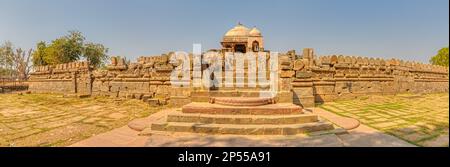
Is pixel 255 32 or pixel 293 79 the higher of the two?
pixel 255 32

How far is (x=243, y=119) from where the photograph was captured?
4234 millimetres

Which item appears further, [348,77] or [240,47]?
[240,47]

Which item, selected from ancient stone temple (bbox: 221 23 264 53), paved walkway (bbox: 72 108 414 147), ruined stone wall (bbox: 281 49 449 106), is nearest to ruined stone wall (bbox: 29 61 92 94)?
paved walkway (bbox: 72 108 414 147)

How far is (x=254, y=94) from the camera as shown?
5859 millimetres

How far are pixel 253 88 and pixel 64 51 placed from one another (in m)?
29.8

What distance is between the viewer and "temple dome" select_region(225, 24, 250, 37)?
2228cm

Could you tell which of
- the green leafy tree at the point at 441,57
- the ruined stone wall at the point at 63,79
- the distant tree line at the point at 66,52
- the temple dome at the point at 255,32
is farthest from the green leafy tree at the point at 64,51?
the green leafy tree at the point at 441,57

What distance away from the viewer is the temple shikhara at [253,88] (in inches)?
165

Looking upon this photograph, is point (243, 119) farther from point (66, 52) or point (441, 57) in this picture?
point (441, 57)

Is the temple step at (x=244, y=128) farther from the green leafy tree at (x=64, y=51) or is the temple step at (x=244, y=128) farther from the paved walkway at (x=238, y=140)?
the green leafy tree at (x=64, y=51)

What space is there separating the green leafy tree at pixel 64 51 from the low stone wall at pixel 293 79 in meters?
17.5

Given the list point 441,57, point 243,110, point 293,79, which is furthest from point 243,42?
point 441,57
